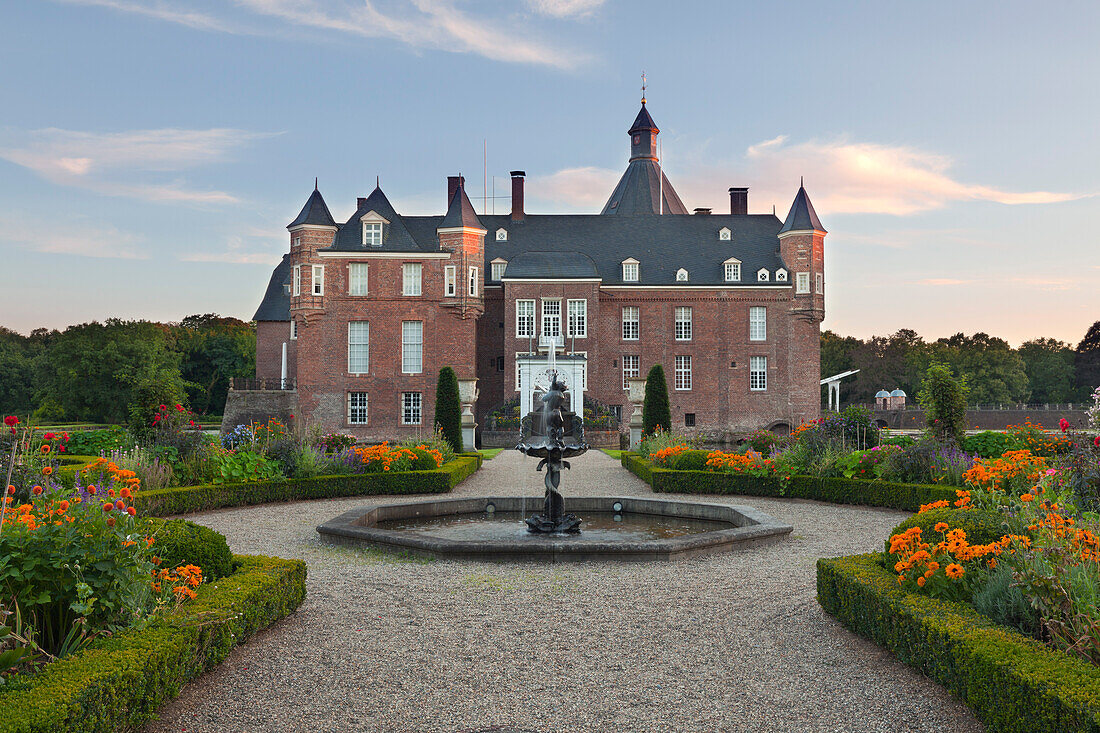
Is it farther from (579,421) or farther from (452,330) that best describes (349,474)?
(452,330)

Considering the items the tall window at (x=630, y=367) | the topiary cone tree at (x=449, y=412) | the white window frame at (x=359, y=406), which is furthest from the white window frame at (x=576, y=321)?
the topiary cone tree at (x=449, y=412)

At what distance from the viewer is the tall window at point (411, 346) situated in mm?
37750

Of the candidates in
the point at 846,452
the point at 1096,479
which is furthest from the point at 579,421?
the point at 846,452

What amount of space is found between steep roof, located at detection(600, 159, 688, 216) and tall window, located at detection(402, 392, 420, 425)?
16.3 m

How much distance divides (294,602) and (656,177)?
44.0 meters

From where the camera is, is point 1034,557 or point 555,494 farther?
point 555,494

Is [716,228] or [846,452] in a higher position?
[716,228]

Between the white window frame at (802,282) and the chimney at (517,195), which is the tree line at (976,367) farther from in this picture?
the chimney at (517,195)

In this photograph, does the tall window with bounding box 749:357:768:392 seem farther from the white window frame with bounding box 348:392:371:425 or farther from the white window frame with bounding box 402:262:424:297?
the white window frame with bounding box 348:392:371:425

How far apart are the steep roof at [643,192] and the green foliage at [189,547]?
4128 cm

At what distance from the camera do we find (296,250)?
38.0 m

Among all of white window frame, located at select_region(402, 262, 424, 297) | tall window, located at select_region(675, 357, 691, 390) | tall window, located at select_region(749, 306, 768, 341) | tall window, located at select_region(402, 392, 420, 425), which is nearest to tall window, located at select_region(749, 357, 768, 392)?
tall window, located at select_region(749, 306, 768, 341)

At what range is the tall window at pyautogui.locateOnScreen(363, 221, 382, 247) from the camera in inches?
1476

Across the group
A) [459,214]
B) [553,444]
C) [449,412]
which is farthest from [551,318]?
[553,444]
